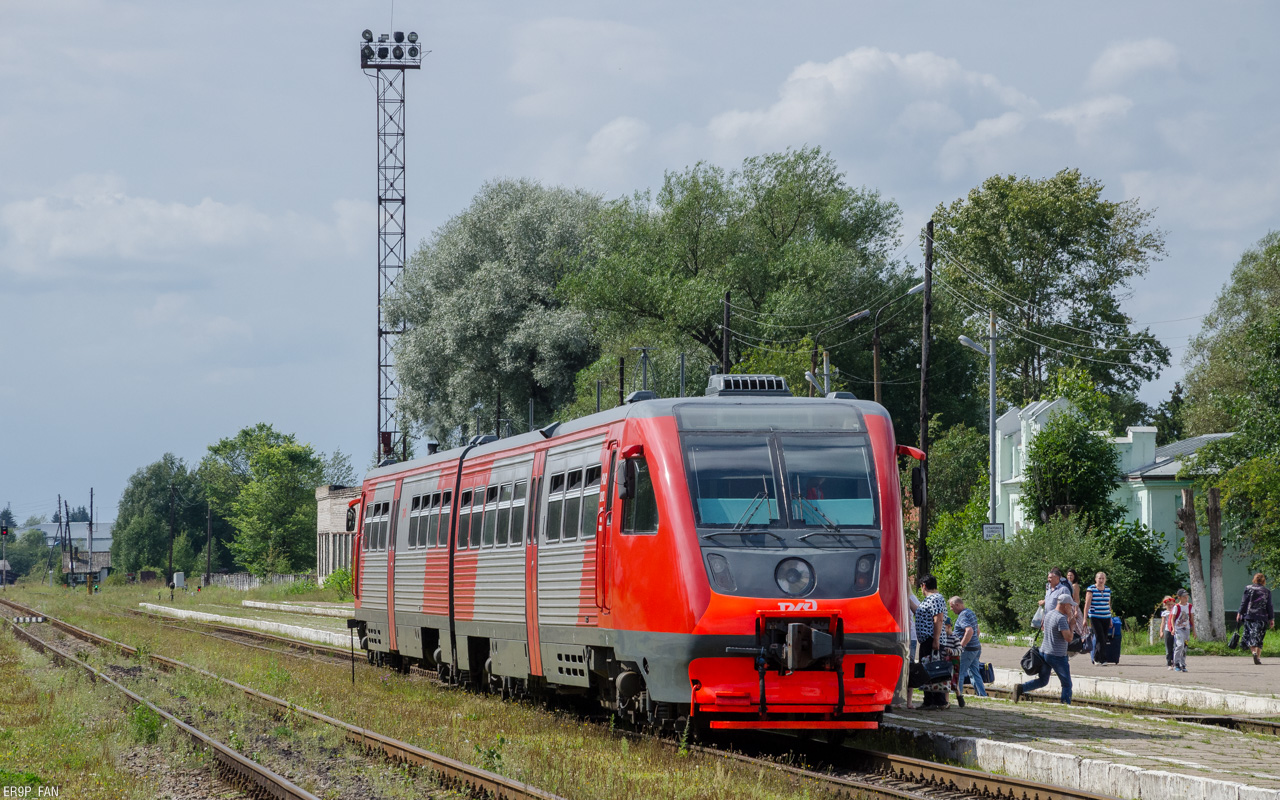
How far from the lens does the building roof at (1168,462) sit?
44.2m

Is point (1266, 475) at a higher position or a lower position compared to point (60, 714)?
higher

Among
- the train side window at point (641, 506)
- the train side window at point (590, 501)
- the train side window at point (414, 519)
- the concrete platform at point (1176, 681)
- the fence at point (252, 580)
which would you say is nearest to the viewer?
the train side window at point (641, 506)

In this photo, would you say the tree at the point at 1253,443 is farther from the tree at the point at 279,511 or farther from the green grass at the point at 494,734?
the tree at the point at 279,511

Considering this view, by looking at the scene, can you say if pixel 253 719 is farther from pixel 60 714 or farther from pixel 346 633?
pixel 346 633

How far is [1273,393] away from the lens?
129 ft

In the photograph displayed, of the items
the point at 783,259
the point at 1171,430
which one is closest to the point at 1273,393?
Result: the point at 783,259

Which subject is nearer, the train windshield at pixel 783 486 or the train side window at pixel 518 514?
the train windshield at pixel 783 486

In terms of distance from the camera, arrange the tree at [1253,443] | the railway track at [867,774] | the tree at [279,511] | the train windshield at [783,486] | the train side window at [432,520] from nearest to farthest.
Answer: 1. the railway track at [867,774]
2. the train windshield at [783,486]
3. the train side window at [432,520]
4. the tree at [1253,443]
5. the tree at [279,511]

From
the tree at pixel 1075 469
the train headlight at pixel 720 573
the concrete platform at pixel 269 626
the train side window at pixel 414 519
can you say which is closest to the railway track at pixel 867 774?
the train headlight at pixel 720 573

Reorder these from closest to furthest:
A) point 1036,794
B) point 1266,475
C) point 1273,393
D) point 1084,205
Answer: point 1036,794 < point 1266,475 < point 1273,393 < point 1084,205

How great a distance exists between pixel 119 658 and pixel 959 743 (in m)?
20.9

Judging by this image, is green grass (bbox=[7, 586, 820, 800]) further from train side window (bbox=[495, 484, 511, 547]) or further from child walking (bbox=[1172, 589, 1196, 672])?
child walking (bbox=[1172, 589, 1196, 672])

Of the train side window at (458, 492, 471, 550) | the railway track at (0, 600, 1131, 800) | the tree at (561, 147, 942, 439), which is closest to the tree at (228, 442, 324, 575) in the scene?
the tree at (561, 147, 942, 439)

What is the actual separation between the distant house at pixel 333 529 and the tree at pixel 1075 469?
44725 mm
